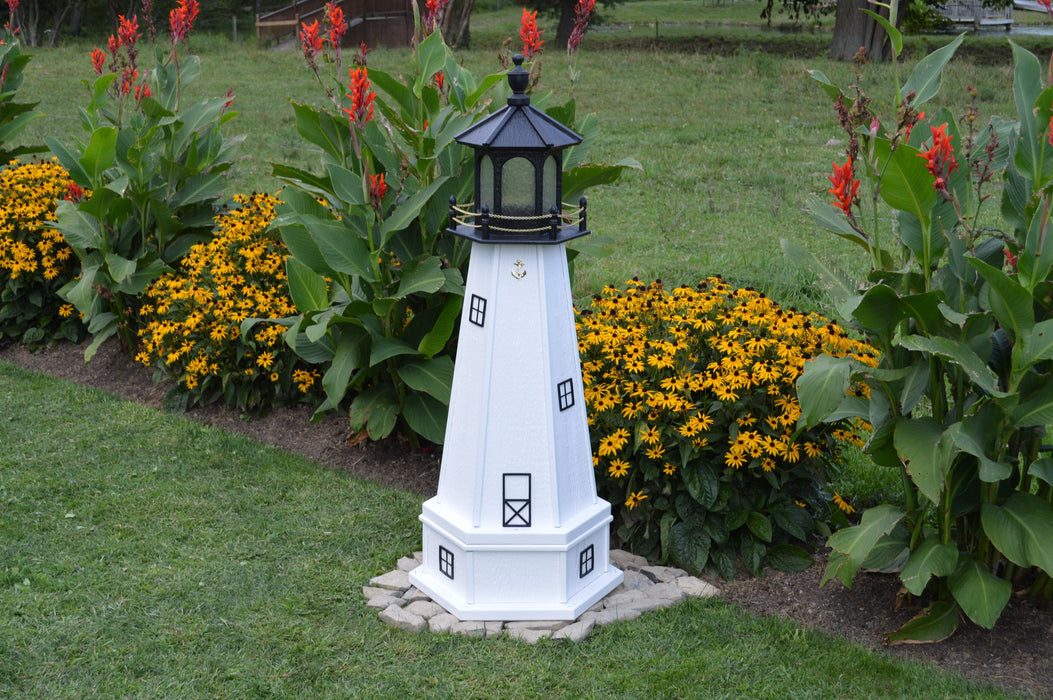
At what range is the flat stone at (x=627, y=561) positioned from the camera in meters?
5.01

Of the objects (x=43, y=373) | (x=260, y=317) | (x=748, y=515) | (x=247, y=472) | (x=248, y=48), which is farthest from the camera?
(x=248, y=48)

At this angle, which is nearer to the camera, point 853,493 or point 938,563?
point 938,563

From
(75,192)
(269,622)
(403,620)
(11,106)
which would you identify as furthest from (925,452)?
(11,106)

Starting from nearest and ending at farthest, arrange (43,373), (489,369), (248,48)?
(489,369) → (43,373) → (248,48)

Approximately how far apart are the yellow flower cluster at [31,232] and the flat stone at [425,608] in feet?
15.3

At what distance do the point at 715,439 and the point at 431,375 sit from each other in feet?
5.56

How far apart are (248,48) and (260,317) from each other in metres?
18.8

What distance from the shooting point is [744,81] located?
18250 mm

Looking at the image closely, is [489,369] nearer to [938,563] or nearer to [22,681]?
[938,563]

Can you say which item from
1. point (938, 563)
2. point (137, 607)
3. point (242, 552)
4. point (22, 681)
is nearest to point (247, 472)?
point (242, 552)

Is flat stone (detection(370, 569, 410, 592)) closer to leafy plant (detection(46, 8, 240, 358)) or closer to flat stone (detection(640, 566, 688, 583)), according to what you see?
flat stone (detection(640, 566, 688, 583))

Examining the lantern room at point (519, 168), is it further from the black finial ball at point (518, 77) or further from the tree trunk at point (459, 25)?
the tree trunk at point (459, 25)

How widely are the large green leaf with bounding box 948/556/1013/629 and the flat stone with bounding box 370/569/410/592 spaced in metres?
2.37

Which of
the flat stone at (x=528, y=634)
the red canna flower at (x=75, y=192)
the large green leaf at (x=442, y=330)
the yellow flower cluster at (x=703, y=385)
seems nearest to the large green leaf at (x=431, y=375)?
the large green leaf at (x=442, y=330)
